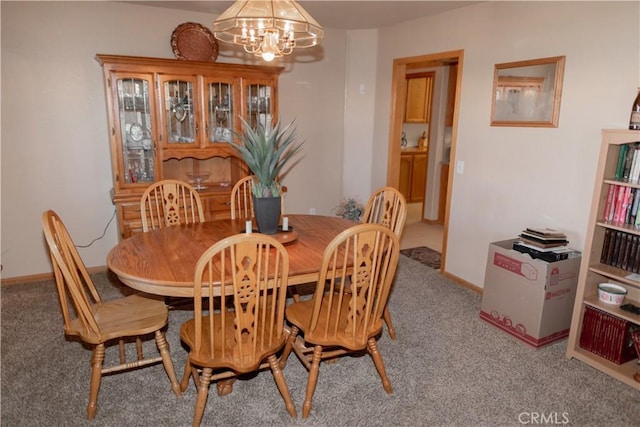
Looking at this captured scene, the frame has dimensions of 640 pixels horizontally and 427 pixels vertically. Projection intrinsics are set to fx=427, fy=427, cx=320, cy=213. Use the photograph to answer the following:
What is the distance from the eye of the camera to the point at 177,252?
227 centimetres

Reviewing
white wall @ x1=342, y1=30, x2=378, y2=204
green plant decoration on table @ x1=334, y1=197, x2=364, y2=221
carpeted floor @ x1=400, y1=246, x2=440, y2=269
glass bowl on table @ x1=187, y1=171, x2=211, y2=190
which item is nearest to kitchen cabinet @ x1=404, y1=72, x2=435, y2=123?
white wall @ x1=342, y1=30, x2=378, y2=204

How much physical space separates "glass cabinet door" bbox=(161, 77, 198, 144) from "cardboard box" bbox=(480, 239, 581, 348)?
2692 mm

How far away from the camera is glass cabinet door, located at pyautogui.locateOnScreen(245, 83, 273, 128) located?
3980mm

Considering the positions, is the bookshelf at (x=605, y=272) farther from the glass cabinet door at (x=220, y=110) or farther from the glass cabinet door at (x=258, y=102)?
the glass cabinet door at (x=220, y=110)

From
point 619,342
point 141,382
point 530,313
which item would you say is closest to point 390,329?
point 530,313

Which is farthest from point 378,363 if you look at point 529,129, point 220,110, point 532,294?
point 220,110

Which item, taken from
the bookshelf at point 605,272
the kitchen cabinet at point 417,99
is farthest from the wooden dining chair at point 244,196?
the kitchen cabinet at point 417,99

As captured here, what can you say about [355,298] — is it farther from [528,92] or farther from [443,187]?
[443,187]

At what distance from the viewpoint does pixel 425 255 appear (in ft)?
15.3

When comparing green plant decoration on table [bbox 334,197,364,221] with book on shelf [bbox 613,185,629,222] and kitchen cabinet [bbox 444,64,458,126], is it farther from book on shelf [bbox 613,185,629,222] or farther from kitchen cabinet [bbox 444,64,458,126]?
book on shelf [bbox 613,185,629,222]

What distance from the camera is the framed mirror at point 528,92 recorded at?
116 inches

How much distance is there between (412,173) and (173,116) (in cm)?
423

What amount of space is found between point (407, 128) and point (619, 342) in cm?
499

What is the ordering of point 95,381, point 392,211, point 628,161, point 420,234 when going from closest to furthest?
point 95,381
point 628,161
point 392,211
point 420,234
